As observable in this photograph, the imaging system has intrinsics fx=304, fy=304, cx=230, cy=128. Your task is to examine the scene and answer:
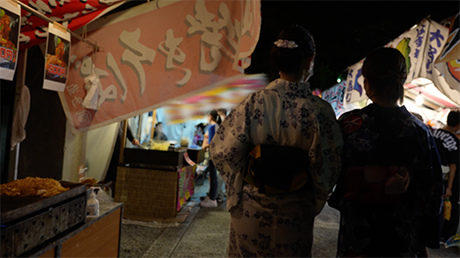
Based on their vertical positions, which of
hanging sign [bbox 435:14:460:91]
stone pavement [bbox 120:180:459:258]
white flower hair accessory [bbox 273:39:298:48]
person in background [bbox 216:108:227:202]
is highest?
hanging sign [bbox 435:14:460:91]

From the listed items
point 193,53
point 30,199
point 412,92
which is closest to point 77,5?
point 193,53

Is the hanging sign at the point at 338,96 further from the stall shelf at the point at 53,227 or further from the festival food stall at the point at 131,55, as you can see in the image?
the stall shelf at the point at 53,227

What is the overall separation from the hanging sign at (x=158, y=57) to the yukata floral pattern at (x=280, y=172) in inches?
55.6

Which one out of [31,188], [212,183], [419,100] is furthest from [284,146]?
[419,100]

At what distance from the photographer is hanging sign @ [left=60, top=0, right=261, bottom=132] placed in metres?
3.56

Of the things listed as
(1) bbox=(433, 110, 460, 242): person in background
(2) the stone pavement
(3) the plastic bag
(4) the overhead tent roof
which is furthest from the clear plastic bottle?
(3) the plastic bag

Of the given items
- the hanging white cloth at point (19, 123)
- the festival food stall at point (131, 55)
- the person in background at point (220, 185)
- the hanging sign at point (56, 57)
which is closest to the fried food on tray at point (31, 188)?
the festival food stall at point (131, 55)

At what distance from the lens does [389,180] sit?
6.16 feet

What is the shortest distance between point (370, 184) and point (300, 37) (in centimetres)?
111

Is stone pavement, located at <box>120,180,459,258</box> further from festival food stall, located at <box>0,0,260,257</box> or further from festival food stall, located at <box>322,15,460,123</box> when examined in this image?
festival food stall, located at <box>322,15,460,123</box>

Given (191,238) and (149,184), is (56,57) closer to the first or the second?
(149,184)

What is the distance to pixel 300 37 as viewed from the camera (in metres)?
2.18

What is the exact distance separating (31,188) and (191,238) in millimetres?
3226

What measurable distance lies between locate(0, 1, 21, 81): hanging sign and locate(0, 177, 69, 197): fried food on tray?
893 mm
